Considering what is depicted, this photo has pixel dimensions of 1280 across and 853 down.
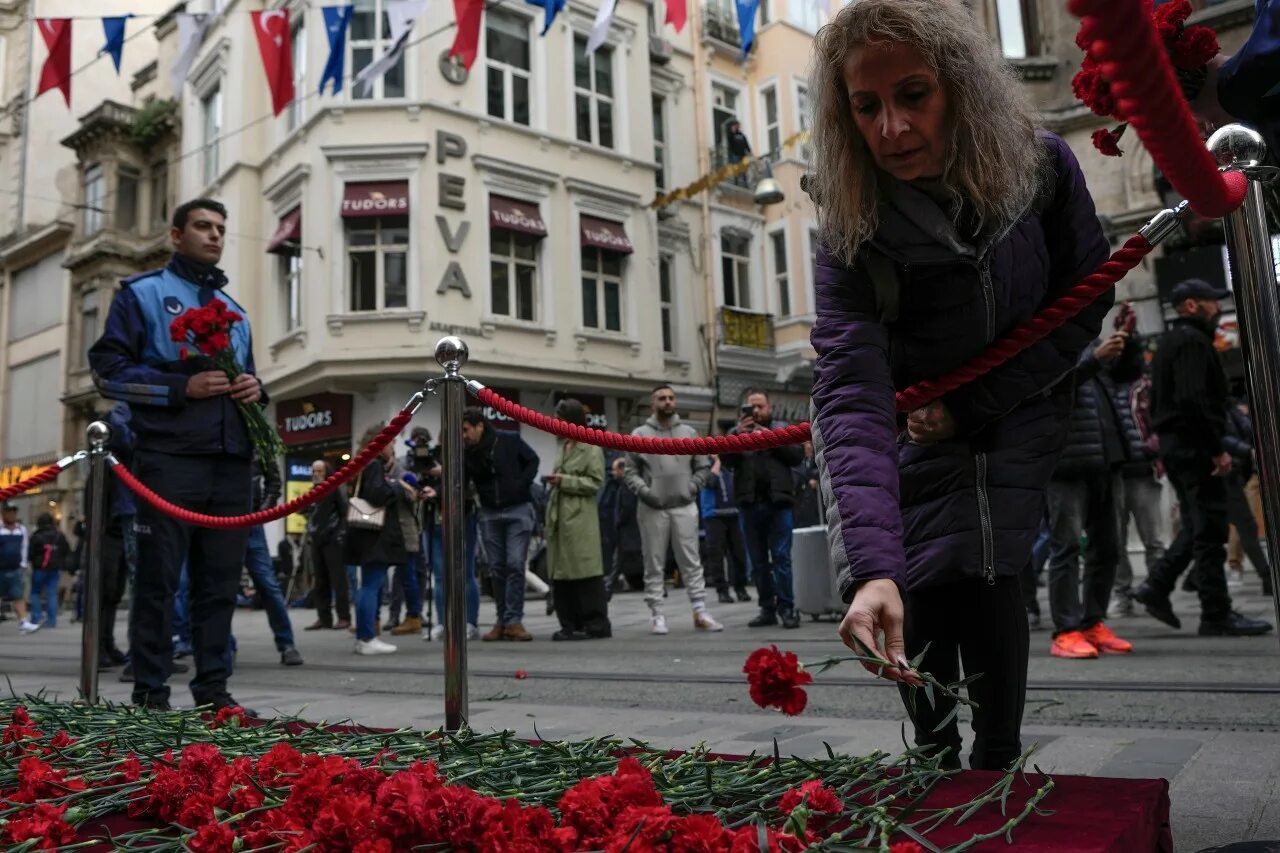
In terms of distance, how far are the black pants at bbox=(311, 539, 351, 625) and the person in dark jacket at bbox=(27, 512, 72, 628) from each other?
680 cm

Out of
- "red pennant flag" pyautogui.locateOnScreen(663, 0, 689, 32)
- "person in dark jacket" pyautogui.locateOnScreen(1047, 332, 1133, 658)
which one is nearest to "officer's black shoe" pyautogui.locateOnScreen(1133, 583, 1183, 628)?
"person in dark jacket" pyautogui.locateOnScreen(1047, 332, 1133, 658)

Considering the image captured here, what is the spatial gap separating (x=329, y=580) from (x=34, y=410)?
A: 86.9 feet

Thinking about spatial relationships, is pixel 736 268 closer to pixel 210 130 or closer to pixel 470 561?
pixel 210 130

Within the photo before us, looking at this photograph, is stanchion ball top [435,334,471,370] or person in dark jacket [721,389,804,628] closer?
stanchion ball top [435,334,471,370]

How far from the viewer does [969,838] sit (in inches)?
61.7

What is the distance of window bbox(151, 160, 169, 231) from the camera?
28906 mm

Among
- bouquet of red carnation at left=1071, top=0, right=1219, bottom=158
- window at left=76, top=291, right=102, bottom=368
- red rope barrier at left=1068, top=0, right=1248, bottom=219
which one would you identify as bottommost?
red rope barrier at left=1068, top=0, right=1248, bottom=219

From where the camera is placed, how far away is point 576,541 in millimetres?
8688

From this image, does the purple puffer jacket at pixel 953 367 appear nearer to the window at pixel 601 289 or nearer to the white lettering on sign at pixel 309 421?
the white lettering on sign at pixel 309 421

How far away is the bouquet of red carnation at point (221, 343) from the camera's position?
436cm

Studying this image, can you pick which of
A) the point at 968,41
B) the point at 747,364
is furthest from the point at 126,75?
the point at 968,41

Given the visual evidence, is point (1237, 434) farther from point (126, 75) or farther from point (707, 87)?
point (126, 75)

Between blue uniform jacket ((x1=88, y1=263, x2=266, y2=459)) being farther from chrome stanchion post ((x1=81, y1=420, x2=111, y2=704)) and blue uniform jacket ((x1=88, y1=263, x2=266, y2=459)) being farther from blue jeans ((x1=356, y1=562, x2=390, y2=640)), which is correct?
blue jeans ((x1=356, y1=562, x2=390, y2=640))

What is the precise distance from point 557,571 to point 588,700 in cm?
361
